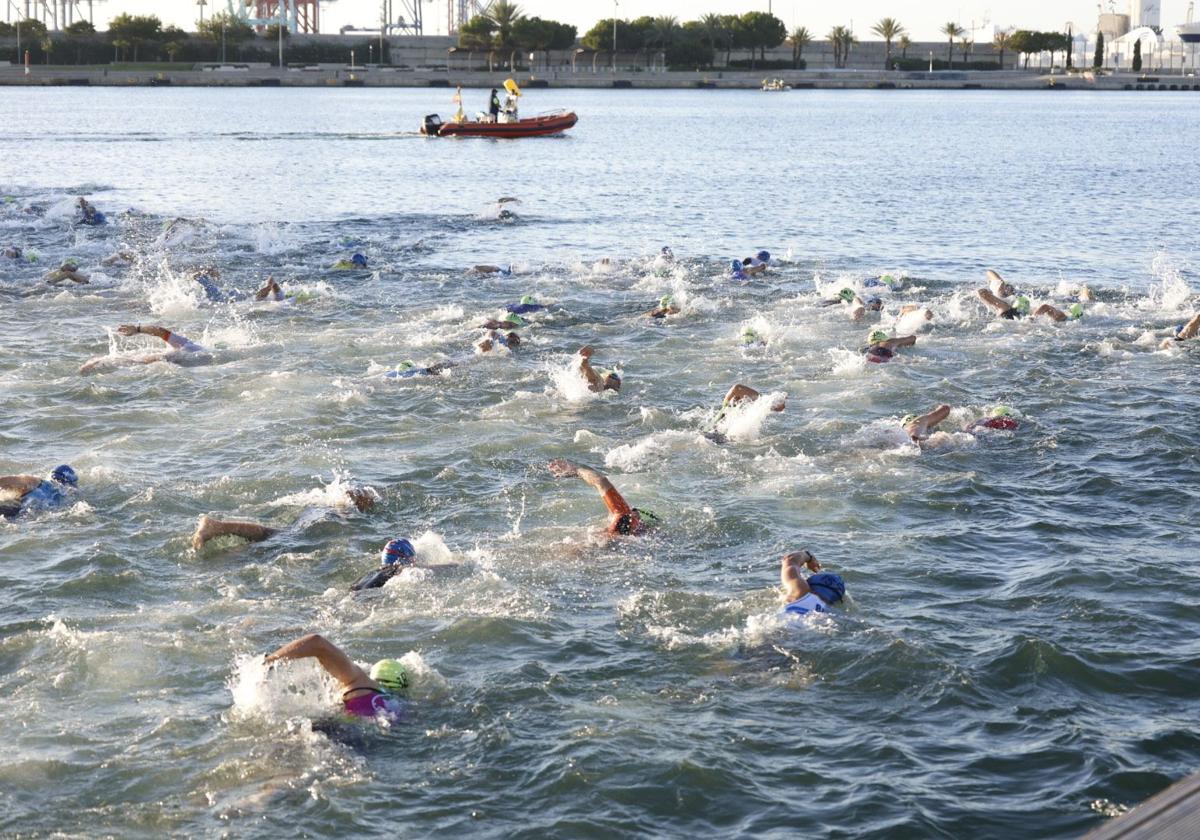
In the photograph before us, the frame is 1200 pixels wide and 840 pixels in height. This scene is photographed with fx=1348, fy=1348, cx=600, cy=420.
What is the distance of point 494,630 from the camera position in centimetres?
1137

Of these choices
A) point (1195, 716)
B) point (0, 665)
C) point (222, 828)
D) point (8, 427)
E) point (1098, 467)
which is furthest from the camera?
point (8, 427)

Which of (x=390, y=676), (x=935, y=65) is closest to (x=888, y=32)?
(x=935, y=65)

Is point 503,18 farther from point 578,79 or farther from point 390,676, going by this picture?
point 390,676

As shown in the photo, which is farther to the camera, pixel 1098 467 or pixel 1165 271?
pixel 1165 271

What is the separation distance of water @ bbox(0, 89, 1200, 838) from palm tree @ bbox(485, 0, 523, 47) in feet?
436

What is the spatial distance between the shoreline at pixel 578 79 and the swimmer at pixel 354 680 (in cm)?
14298

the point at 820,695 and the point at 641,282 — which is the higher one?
the point at 641,282

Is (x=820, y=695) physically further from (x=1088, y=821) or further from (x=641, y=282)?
(x=641, y=282)

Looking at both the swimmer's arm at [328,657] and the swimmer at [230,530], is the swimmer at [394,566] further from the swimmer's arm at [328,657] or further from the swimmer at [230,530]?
the swimmer's arm at [328,657]

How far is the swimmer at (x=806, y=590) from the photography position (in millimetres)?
11227

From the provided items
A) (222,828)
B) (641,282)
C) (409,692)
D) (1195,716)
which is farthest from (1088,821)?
(641,282)

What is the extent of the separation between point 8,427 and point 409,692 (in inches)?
400

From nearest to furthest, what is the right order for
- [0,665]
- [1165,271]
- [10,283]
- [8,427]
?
[0,665]
[8,427]
[10,283]
[1165,271]

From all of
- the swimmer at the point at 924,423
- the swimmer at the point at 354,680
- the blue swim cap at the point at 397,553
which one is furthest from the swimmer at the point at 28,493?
the swimmer at the point at 924,423
